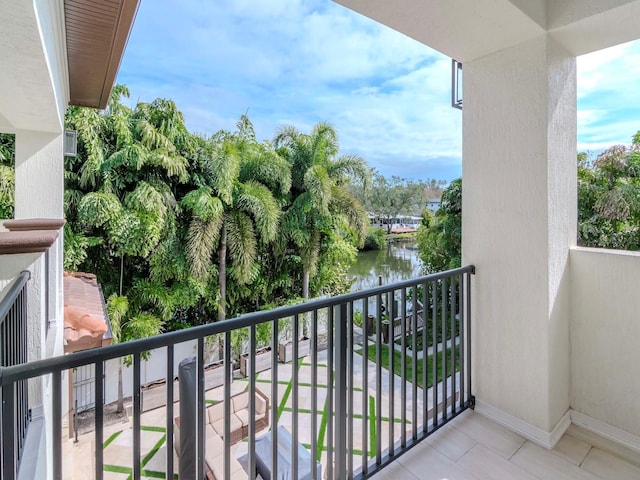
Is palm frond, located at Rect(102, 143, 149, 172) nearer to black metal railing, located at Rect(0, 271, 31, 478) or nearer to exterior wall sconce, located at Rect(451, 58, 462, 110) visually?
black metal railing, located at Rect(0, 271, 31, 478)

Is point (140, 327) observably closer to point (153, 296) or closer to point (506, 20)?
point (153, 296)

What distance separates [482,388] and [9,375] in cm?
242

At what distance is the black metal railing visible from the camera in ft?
2.81

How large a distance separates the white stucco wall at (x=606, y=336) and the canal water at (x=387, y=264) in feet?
43.6

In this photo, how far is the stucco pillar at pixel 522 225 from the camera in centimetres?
198

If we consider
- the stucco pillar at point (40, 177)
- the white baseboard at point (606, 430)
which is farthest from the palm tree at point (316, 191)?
the white baseboard at point (606, 430)

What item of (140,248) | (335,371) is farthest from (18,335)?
(140,248)

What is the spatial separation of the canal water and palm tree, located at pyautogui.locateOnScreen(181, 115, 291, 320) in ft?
25.1

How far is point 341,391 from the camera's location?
158 centimetres

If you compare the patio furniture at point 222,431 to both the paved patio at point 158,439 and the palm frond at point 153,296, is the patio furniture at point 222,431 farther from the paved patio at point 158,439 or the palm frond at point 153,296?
the palm frond at point 153,296

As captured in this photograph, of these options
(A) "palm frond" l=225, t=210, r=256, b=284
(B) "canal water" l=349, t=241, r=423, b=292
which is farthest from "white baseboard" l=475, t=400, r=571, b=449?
(B) "canal water" l=349, t=241, r=423, b=292

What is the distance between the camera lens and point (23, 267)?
1.46 metres

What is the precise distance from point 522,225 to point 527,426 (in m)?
1.19

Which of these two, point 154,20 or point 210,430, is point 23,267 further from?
point 154,20
